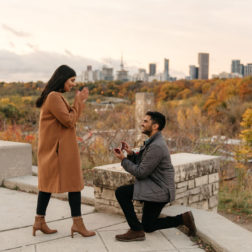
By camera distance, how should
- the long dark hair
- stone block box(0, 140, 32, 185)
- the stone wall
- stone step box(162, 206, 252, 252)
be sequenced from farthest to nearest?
stone block box(0, 140, 32, 185) → the stone wall → the long dark hair → stone step box(162, 206, 252, 252)

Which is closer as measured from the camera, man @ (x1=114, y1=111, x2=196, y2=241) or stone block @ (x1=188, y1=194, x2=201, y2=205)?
man @ (x1=114, y1=111, x2=196, y2=241)

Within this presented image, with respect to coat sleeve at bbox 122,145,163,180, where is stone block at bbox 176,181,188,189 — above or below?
below

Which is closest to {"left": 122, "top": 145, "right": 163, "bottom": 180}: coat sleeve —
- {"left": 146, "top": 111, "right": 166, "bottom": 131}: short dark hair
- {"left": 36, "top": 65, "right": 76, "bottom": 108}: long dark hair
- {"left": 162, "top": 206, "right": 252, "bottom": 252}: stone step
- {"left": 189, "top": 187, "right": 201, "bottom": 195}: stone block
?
{"left": 146, "top": 111, "right": 166, "bottom": 131}: short dark hair

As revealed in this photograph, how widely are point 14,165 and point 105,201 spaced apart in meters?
2.61

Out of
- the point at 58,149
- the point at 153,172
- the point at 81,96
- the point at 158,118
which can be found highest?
the point at 81,96

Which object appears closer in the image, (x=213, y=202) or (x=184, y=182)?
(x=184, y=182)

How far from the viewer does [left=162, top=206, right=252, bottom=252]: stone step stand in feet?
11.8

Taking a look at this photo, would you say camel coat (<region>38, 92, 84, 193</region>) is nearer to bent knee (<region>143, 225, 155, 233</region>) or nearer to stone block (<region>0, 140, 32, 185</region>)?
bent knee (<region>143, 225, 155, 233</region>)

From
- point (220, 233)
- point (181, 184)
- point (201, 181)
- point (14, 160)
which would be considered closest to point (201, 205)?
point (201, 181)

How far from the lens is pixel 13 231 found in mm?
4184

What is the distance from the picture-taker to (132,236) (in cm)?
382

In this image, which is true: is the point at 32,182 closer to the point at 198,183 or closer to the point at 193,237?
the point at 198,183

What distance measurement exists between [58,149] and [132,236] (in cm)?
116

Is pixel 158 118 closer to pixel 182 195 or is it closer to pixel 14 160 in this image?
pixel 182 195
